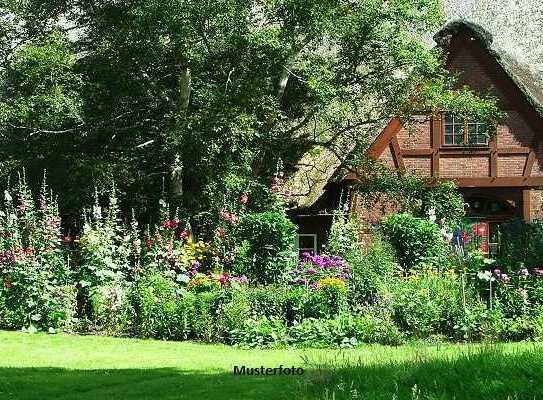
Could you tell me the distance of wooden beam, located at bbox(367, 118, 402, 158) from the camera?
69.7 feet

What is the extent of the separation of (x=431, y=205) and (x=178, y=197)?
17.4 ft

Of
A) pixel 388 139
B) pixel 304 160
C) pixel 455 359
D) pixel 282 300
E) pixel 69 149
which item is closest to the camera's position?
pixel 455 359

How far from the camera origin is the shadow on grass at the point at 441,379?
16.2 feet

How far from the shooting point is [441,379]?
531 cm

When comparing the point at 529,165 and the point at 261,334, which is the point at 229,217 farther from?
the point at 529,165

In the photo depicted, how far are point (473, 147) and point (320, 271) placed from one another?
11.1 m

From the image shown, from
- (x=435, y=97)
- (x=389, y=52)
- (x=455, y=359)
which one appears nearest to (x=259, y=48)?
(x=389, y=52)

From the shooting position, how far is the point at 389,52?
17.5 meters

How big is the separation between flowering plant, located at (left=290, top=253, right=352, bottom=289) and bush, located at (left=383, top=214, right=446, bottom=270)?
1.78 metres

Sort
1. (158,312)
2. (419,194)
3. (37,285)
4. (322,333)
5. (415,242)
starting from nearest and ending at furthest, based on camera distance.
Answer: (322,333)
(158,312)
(37,285)
(415,242)
(419,194)

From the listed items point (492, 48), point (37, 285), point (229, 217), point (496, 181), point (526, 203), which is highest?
point (492, 48)

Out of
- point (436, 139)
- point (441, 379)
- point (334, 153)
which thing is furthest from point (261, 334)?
point (436, 139)

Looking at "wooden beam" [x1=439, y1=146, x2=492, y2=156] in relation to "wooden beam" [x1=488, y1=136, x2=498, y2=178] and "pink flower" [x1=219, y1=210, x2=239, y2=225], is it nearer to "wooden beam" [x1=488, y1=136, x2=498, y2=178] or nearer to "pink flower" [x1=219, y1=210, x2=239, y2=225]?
"wooden beam" [x1=488, y1=136, x2=498, y2=178]

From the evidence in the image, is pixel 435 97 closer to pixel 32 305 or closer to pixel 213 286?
pixel 213 286
